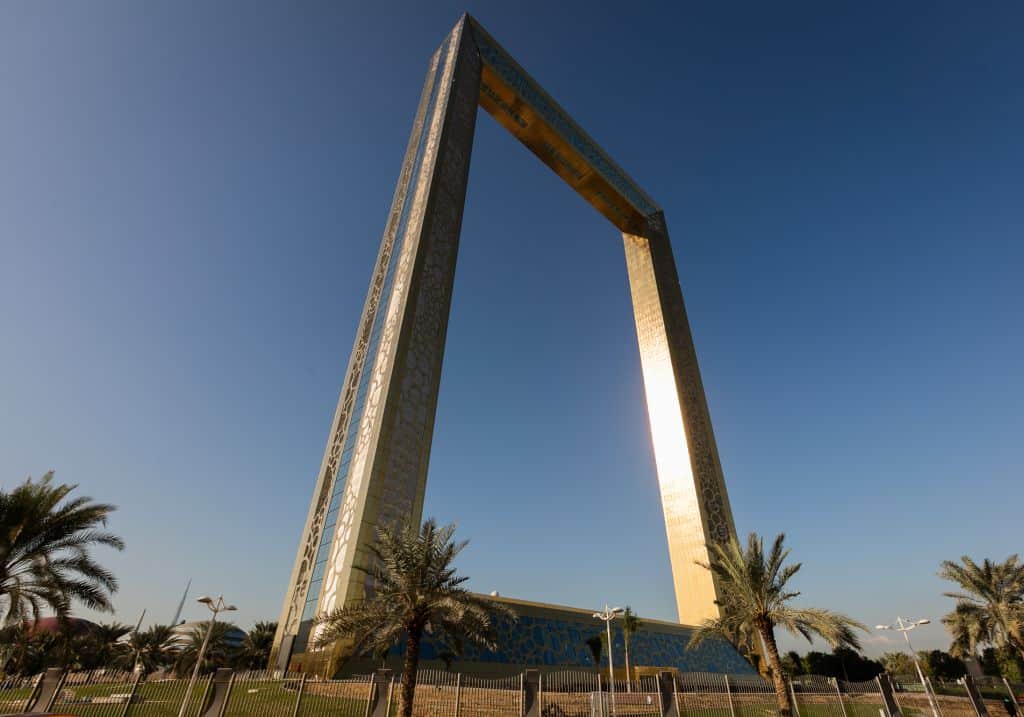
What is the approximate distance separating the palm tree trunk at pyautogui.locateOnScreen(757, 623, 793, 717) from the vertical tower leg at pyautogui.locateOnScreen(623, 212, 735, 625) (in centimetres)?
1057

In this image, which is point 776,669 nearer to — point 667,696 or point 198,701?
point 667,696

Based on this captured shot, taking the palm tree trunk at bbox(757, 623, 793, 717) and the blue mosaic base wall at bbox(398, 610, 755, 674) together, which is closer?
the palm tree trunk at bbox(757, 623, 793, 717)

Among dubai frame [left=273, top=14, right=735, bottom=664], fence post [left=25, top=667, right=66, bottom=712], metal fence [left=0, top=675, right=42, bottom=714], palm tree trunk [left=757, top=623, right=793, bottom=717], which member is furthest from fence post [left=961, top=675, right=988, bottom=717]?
metal fence [left=0, top=675, right=42, bottom=714]

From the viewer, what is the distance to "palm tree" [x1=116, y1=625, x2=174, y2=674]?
1366 inches

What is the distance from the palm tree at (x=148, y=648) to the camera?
3469 centimetres

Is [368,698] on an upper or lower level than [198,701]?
upper

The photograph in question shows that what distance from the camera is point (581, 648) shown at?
22.7m

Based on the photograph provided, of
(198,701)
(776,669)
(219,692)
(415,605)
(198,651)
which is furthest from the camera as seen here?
(198,651)

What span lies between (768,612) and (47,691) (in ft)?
64.1

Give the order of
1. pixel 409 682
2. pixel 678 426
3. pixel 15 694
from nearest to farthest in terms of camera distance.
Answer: pixel 15 694, pixel 409 682, pixel 678 426

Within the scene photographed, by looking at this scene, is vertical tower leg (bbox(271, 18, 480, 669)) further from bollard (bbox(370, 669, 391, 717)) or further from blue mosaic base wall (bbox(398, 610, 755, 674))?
bollard (bbox(370, 669, 391, 717))

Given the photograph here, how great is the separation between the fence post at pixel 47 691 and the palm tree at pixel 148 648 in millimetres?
31347

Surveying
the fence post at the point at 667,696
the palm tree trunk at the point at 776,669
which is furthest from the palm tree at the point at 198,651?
the palm tree trunk at the point at 776,669

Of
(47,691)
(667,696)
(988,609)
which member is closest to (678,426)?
(988,609)
